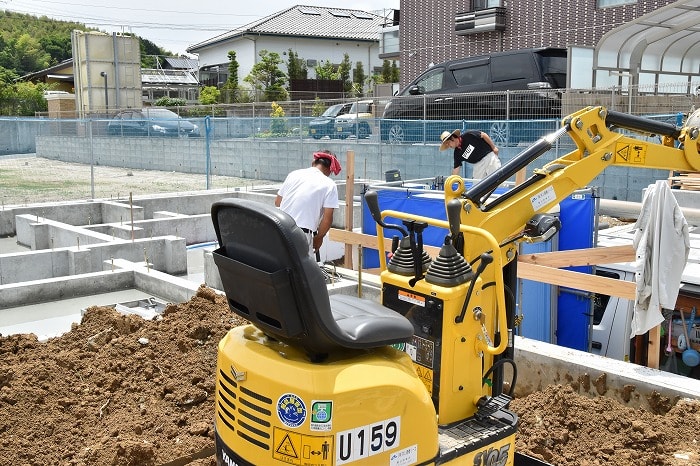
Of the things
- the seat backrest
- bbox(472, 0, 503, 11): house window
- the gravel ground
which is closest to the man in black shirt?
the seat backrest

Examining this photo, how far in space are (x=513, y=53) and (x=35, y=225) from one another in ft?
33.6

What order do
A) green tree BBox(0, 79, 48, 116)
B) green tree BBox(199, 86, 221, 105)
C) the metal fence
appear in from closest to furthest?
the metal fence → green tree BBox(0, 79, 48, 116) → green tree BBox(199, 86, 221, 105)

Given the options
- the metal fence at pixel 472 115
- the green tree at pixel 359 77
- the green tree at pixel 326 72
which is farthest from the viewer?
the green tree at pixel 359 77

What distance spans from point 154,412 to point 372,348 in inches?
103

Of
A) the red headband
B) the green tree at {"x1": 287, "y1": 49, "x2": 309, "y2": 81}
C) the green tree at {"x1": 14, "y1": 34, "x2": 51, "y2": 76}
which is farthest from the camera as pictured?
the green tree at {"x1": 14, "y1": 34, "x2": 51, "y2": 76}

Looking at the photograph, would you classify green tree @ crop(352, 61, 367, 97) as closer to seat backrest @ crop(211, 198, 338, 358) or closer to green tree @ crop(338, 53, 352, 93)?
green tree @ crop(338, 53, 352, 93)

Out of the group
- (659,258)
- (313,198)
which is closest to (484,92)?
(313,198)

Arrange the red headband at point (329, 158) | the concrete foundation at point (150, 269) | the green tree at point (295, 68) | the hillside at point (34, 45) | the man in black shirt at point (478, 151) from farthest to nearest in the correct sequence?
the hillside at point (34, 45) < the green tree at point (295, 68) < the man in black shirt at point (478, 151) < the red headband at point (329, 158) < the concrete foundation at point (150, 269)

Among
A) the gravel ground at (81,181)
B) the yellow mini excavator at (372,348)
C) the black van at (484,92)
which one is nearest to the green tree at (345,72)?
the gravel ground at (81,181)

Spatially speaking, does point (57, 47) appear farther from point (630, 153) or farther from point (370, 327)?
point (370, 327)

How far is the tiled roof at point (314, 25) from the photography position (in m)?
51.2

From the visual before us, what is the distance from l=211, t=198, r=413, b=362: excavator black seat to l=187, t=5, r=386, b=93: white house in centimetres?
4866

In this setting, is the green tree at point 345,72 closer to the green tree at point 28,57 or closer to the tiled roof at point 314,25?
the tiled roof at point 314,25

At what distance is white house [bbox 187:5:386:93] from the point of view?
50.6 meters
